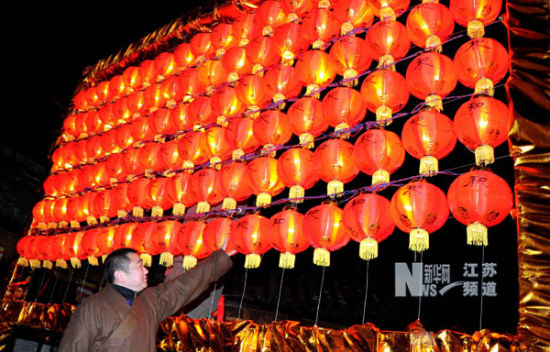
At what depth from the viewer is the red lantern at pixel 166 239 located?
16.4 ft

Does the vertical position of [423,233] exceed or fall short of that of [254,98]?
it falls short

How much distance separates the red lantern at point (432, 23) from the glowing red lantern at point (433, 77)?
206 millimetres

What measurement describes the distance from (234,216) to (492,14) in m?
3.46

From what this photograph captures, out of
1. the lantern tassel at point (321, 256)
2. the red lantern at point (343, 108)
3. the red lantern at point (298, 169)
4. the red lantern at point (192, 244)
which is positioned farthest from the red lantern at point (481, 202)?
the red lantern at point (192, 244)

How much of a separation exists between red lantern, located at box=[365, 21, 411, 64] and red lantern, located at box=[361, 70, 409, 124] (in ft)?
0.70

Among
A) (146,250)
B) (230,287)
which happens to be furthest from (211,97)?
(230,287)

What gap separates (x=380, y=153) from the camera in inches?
138

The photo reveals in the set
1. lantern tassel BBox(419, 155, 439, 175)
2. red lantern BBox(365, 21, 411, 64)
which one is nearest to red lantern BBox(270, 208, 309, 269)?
lantern tassel BBox(419, 155, 439, 175)

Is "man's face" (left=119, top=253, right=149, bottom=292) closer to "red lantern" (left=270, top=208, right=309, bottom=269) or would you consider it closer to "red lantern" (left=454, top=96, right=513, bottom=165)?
"red lantern" (left=270, top=208, right=309, bottom=269)

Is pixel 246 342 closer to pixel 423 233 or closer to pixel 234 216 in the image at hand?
pixel 234 216

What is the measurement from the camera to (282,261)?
3.95 m

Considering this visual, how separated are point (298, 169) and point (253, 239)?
0.85 meters

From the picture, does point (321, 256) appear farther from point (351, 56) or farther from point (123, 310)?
point (351, 56)

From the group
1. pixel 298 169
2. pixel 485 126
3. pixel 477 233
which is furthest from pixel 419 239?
pixel 298 169
